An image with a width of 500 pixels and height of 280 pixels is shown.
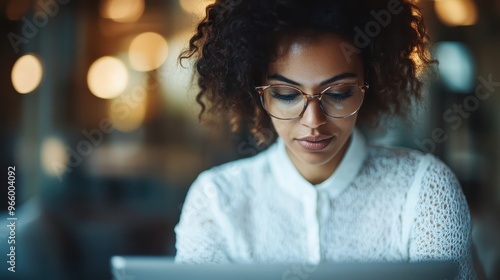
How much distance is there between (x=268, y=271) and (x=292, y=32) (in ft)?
1.76

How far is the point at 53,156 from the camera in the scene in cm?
329

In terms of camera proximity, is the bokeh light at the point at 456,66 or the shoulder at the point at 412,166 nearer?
the shoulder at the point at 412,166

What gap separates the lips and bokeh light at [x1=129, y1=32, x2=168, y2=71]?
2507 mm

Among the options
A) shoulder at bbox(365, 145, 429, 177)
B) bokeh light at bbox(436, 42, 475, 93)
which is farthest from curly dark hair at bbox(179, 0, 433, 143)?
bokeh light at bbox(436, 42, 475, 93)

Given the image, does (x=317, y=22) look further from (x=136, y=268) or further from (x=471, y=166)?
(x=471, y=166)

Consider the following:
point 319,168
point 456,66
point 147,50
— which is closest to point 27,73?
point 147,50

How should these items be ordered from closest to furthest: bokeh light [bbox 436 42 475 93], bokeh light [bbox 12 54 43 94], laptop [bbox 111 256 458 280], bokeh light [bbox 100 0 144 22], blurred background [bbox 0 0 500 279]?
laptop [bbox 111 256 458 280] < bokeh light [bbox 12 54 43 94] < blurred background [bbox 0 0 500 279] < bokeh light [bbox 436 42 475 93] < bokeh light [bbox 100 0 144 22]

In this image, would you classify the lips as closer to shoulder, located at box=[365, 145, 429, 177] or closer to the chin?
the chin

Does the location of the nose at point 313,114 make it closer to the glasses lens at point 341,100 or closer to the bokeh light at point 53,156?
the glasses lens at point 341,100

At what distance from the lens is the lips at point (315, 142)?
113 cm

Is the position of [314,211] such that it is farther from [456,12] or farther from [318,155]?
[456,12]

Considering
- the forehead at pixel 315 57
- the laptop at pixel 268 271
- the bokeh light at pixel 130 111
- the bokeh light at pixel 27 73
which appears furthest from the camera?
the bokeh light at pixel 130 111

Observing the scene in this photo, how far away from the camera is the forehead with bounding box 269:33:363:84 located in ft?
3.63

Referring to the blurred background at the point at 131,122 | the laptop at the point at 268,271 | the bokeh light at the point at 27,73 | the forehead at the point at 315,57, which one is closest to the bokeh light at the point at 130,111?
the blurred background at the point at 131,122
